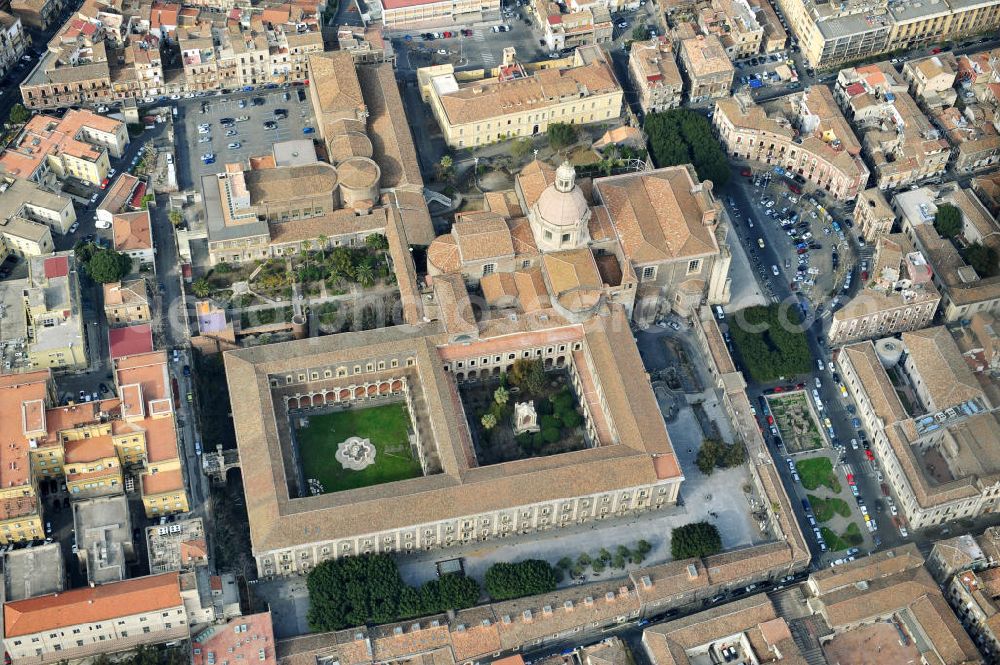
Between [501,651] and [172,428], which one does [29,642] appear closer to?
[172,428]

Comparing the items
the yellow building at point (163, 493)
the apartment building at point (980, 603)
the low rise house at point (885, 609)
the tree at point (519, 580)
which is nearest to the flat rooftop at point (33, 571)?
the yellow building at point (163, 493)

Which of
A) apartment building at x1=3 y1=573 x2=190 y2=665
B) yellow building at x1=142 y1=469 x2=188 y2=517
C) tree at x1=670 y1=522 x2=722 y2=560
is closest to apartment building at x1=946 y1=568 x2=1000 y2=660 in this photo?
tree at x1=670 y1=522 x2=722 y2=560

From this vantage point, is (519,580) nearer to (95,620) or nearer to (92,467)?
(95,620)

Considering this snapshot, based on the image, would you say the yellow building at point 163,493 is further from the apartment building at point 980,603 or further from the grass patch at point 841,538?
the apartment building at point 980,603

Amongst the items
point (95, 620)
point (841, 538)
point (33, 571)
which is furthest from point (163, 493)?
point (841, 538)

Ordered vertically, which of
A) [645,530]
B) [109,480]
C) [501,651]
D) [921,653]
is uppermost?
[109,480]

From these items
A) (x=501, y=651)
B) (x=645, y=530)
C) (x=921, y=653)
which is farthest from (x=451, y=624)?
(x=921, y=653)
